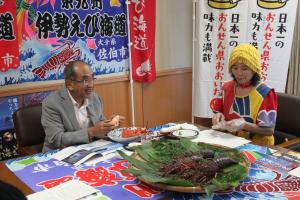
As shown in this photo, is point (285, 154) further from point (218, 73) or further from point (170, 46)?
point (170, 46)

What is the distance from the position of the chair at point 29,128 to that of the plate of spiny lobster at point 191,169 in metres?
0.92

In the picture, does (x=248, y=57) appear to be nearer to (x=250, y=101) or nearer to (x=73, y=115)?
(x=250, y=101)

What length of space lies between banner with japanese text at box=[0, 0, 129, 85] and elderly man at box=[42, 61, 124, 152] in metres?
0.92

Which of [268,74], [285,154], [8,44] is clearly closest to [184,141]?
[285,154]

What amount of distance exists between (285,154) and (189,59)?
8.09 ft

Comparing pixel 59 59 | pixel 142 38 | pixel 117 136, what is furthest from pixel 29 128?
pixel 142 38

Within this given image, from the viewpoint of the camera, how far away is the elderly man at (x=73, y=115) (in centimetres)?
186

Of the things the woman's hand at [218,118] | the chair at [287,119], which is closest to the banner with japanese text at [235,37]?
the chair at [287,119]

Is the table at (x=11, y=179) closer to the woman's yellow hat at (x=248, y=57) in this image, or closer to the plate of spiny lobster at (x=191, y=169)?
the plate of spiny lobster at (x=191, y=169)

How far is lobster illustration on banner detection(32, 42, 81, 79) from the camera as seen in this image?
285cm

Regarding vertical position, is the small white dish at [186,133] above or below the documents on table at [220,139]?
above

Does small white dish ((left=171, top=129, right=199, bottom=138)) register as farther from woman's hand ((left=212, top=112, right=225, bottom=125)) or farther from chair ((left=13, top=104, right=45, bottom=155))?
chair ((left=13, top=104, right=45, bottom=155))

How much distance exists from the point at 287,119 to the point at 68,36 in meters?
1.92

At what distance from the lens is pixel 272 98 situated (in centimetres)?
199
